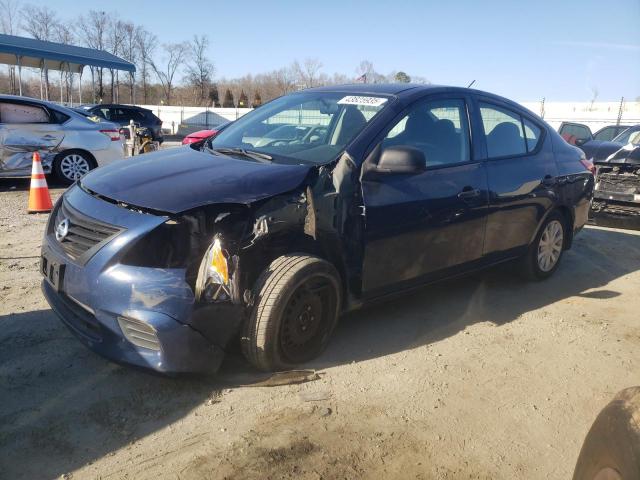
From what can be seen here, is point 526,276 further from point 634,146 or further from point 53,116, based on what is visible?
point 53,116

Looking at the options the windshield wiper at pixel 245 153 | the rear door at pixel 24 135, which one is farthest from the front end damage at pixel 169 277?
the rear door at pixel 24 135

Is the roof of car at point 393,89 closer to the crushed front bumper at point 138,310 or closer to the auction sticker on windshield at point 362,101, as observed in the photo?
the auction sticker on windshield at point 362,101

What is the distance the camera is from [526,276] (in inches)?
200

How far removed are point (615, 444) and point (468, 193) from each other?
2.49 metres

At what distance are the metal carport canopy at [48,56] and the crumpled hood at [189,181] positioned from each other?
77.3ft

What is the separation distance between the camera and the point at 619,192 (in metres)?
8.04

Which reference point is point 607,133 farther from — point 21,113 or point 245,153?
point 21,113

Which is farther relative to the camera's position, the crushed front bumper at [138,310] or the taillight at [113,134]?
the taillight at [113,134]

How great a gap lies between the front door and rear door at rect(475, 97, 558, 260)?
176 millimetres

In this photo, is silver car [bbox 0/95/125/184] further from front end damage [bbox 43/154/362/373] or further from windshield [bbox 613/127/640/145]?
windshield [bbox 613/127/640/145]

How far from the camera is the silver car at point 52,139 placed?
8398 mm

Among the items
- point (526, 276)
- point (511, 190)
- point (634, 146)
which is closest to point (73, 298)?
point (511, 190)

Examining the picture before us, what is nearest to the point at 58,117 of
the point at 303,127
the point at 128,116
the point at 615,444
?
the point at 303,127

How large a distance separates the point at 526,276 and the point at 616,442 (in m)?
3.57
